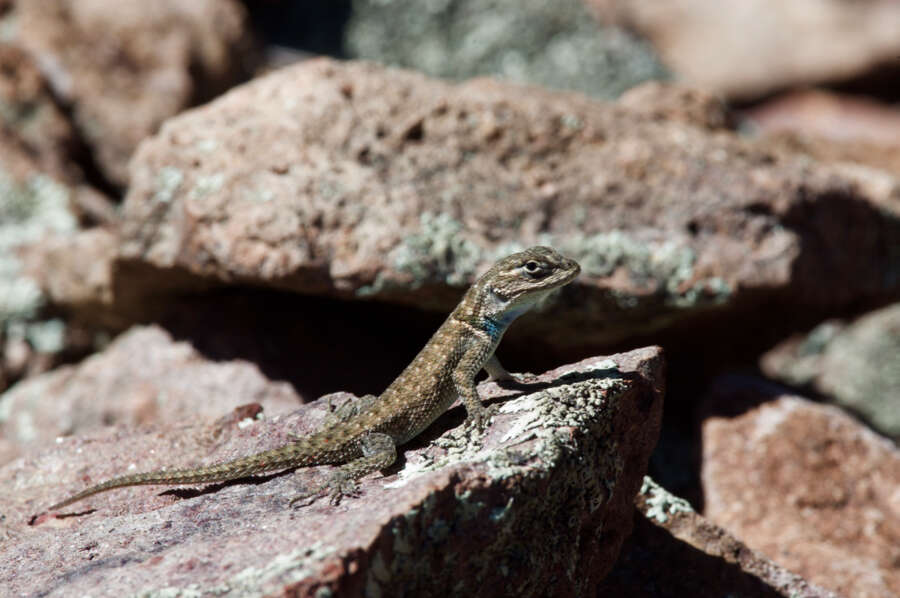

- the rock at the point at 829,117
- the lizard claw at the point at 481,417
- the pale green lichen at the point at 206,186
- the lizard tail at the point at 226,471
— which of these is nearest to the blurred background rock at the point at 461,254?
the pale green lichen at the point at 206,186

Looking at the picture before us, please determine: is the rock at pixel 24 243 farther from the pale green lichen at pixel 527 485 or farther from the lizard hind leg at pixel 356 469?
the pale green lichen at pixel 527 485

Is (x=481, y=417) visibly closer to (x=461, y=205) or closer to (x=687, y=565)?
(x=687, y=565)

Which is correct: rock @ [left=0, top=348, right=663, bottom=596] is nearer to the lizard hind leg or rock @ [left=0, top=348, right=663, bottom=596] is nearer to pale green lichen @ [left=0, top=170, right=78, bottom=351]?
the lizard hind leg

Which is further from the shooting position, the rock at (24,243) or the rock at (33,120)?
the rock at (33,120)

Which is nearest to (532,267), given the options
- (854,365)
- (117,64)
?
(854,365)

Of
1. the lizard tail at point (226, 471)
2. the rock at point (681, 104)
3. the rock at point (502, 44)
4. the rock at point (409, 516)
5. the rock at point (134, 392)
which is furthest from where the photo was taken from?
the rock at point (502, 44)

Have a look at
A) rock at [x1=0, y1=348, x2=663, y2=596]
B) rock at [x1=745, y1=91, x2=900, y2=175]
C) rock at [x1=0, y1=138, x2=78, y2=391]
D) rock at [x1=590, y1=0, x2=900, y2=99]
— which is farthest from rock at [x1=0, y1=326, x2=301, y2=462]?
rock at [x1=590, y1=0, x2=900, y2=99]

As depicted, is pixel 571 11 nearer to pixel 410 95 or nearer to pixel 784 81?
pixel 784 81
